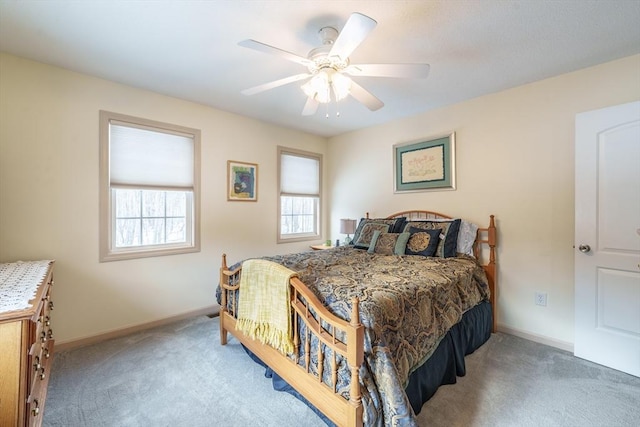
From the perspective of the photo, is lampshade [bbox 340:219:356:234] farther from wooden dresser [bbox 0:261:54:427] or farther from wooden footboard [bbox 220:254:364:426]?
wooden dresser [bbox 0:261:54:427]

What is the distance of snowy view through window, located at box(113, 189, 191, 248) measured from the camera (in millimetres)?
2805

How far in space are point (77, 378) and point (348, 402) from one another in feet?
6.70

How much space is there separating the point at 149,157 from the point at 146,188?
1.09ft

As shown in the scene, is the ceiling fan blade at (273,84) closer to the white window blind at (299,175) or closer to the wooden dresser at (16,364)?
the wooden dresser at (16,364)

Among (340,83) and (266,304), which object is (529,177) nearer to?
(340,83)

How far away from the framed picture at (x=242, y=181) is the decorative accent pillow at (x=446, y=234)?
6.79ft

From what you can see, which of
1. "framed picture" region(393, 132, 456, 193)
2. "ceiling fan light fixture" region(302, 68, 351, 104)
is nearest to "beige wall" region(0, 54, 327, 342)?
"ceiling fan light fixture" region(302, 68, 351, 104)

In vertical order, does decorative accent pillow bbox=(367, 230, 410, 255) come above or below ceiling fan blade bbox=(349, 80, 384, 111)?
below

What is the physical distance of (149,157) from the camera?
2.91m

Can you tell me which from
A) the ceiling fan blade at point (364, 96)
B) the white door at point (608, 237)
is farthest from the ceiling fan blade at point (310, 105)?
the white door at point (608, 237)

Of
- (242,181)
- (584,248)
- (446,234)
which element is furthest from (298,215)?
(584,248)

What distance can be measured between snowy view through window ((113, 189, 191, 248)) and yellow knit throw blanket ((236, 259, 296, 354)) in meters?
1.48

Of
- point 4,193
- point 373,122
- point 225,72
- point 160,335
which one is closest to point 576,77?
point 373,122

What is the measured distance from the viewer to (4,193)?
218 centimetres
